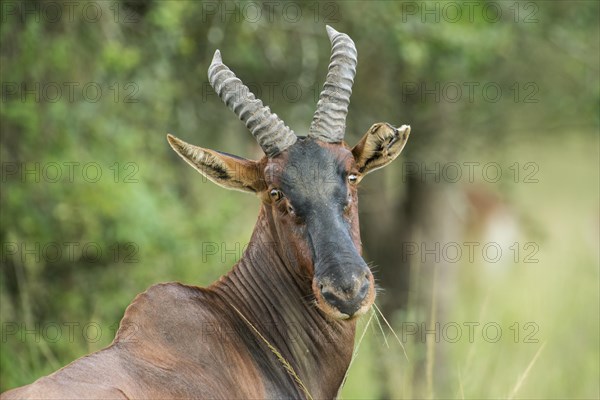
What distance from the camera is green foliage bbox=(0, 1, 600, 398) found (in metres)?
9.25

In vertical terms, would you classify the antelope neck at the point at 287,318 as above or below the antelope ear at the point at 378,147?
below

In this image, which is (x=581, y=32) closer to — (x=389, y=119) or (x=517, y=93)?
(x=517, y=93)

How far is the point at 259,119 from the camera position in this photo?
6020mm

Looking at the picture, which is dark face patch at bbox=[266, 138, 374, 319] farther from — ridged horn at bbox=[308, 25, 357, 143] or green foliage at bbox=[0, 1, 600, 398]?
green foliage at bbox=[0, 1, 600, 398]

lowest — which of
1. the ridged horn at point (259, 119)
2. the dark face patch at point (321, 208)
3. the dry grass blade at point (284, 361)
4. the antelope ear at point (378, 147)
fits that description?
the dry grass blade at point (284, 361)

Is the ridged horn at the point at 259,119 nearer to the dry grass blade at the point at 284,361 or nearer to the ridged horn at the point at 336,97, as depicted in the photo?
the ridged horn at the point at 336,97

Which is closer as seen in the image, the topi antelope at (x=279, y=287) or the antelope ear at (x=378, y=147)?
the topi antelope at (x=279, y=287)

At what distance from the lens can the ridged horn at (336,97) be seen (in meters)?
6.04

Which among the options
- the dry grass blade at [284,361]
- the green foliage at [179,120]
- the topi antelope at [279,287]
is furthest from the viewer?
the green foliage at [179,120]

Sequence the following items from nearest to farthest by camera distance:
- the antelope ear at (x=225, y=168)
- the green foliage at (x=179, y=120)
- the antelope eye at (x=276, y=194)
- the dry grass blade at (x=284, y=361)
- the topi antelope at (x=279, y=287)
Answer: the topi antelope at (x=279, y=287) → the dry grass blade at (x=284, y=361) → the antelope eye at (x=276, y=194) → the antelope ear at (x=225, y=168) → the green foliage at (x=179, y=120)

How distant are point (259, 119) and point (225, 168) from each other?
1.22ft

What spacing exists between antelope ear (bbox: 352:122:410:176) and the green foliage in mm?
2703

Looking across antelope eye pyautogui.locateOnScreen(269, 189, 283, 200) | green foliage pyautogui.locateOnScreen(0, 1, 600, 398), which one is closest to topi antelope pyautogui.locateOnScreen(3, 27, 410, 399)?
antelope eye pyautogui.locateOnScreen(269, 189, 283, 200)

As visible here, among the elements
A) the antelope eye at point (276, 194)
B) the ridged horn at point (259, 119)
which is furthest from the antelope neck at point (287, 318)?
the ridged horn at point (259, 119)
